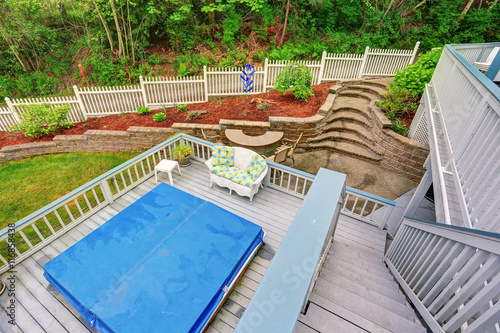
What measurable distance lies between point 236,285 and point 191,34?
494 inches

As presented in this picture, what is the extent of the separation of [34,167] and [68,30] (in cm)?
1002

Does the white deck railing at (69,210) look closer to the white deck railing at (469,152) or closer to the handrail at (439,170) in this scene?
the handrail at (439,170)

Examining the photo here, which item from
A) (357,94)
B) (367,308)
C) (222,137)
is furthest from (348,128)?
(367,308)

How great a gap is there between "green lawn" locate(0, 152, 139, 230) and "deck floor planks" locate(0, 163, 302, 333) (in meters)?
2.38

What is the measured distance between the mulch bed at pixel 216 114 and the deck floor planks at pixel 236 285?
293 centimetres

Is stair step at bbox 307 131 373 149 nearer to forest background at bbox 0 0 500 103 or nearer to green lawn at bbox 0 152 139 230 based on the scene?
forest background at bbox 0 0 500 103

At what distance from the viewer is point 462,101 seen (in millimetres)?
3004

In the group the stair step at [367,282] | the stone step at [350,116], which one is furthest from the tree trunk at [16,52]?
the stair step at [367,282]

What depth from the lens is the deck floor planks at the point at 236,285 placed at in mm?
2678

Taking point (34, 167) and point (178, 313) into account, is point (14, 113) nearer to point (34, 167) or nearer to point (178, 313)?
point (34, 167)

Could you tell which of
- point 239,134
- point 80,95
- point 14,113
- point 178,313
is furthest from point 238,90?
point 178,313

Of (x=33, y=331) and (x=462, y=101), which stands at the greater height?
(x=462, y=101)

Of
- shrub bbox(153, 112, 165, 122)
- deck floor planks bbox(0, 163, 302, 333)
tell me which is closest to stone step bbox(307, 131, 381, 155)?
deck floor planks bbox(0, 163, 302, 333)

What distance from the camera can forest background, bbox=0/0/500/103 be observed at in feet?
35.3
